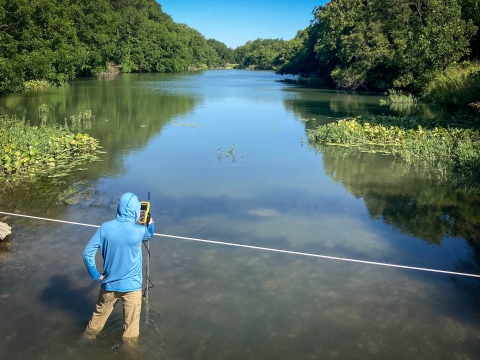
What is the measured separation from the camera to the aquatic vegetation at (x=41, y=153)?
1136 centimetres

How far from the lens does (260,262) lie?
7.17 meters

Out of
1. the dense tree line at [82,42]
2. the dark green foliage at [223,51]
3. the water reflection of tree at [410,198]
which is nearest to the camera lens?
the water reflection of tree at [410,198]

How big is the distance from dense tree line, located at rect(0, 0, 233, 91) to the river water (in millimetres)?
18345

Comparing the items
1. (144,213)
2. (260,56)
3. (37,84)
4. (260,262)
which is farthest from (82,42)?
(260,56)

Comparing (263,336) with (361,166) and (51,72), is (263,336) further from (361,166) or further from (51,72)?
(51,72)

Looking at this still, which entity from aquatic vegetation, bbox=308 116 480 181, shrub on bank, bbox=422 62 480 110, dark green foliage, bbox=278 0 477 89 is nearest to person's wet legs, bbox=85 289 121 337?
aquatic vegetation, bbox=308 116 480 181

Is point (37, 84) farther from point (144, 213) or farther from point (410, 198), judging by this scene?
point (144, 213)

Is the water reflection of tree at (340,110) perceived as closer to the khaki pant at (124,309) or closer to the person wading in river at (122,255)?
the khaki pant at (124,309)

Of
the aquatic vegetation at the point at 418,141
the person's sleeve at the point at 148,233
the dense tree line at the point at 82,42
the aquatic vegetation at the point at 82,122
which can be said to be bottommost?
the aquatic vegetation at the point at 82,122

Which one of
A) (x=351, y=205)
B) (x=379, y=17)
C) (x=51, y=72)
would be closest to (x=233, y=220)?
(x=351, y=205)

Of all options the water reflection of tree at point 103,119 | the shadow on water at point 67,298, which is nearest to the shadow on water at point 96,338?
the shadow on water at point 67,298

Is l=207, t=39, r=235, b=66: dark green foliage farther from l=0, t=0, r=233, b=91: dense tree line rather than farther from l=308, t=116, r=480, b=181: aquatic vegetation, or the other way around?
l=308, t=116, r=480, b=181: aquatic vegetation

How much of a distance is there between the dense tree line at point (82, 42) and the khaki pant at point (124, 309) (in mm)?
25209

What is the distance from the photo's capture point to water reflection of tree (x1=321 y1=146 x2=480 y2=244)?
882 cm
